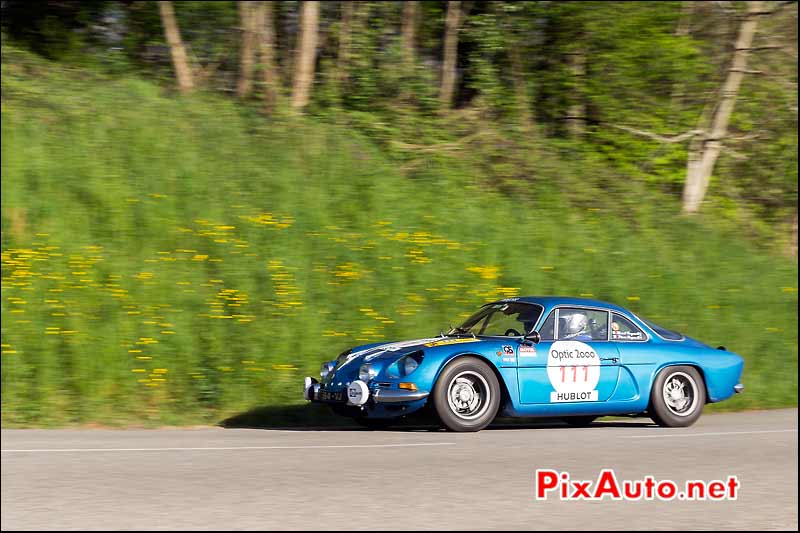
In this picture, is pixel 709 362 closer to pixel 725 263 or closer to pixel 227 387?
pixel 227 387

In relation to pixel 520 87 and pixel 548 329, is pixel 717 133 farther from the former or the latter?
pixel 548 329

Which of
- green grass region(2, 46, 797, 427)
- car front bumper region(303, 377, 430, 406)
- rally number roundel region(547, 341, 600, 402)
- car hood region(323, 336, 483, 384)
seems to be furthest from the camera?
green grass region(2, 46, 797, 427)

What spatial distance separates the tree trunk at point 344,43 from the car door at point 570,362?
10458 mm

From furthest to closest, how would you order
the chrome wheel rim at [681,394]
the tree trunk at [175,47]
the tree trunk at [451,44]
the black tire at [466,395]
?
the tree trunk at [451,44] → the tree trunk at [175,47] → the chrome wheel rim at [681,394] → the black tire at [466,395]

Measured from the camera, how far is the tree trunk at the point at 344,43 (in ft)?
64.7

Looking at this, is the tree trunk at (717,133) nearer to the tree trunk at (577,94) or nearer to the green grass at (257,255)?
the green grass at (257,255)

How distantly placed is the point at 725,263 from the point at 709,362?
6692 millimetres

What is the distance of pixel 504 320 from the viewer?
419 inches

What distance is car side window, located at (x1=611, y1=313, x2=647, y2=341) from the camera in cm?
1064

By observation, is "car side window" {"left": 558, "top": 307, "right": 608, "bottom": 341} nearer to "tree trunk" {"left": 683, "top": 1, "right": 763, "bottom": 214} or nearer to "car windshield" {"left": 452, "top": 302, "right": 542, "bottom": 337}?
"car windshield" {"left": 452, "top": 302, "right": 542, "bottom": 337}

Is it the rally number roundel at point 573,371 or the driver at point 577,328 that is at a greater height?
the driver at point 577,328

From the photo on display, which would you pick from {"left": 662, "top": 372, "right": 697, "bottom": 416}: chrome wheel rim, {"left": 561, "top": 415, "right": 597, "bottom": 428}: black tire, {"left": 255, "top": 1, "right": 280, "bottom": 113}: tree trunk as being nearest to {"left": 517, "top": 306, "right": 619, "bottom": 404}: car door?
{"left": 662, "top": 372, "right": 697, "bottom": 416}: chrome wheel rim

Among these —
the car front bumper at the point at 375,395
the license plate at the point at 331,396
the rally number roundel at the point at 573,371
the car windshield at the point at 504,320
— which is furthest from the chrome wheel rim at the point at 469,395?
the license plate at the point at 331,396

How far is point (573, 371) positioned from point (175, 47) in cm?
1210
